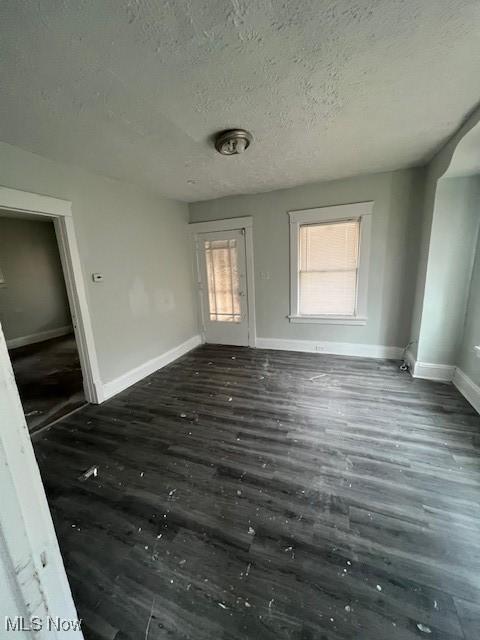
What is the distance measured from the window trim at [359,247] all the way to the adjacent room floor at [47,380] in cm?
315

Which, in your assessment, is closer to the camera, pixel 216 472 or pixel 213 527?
pixel 213 527

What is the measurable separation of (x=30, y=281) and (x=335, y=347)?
6156mm

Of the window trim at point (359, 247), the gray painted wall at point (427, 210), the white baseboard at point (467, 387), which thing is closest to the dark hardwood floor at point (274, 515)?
the white baseboard at point (467, 387)

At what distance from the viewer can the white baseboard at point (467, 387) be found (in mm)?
2430

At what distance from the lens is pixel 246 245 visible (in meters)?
4.02

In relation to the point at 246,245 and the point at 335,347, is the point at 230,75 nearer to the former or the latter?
the point at 246,245

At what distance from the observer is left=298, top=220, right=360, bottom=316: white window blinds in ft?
11.6

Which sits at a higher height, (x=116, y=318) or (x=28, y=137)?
(x=28, y=137)

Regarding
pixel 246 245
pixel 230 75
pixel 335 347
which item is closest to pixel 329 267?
pixel 335 347

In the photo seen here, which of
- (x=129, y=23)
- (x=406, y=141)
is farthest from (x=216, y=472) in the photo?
(x=406, y=141)

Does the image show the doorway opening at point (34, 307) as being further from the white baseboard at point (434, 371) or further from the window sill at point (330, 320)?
the white baseboard at point (434, 371)

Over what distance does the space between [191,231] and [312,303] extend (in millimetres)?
2322

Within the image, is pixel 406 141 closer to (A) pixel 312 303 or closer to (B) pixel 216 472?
(A) pixel 312 303

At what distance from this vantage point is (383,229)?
3307 mm
